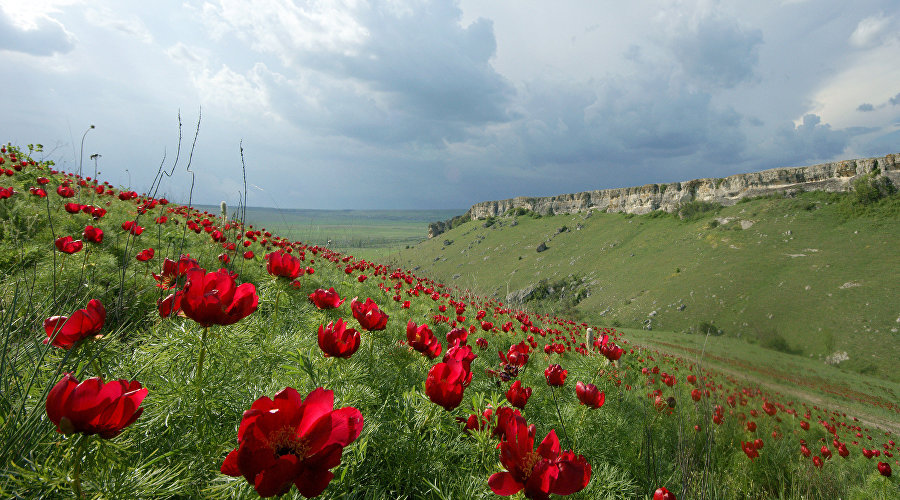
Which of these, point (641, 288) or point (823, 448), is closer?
point (823, 448)

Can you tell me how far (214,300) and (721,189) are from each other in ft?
259

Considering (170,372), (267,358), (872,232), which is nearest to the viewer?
(170,372)

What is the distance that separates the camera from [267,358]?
6.79 ft

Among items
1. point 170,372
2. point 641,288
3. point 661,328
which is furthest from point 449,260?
point 170,372

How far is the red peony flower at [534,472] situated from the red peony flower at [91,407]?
1.08 metres

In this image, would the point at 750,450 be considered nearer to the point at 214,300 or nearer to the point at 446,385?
the point at 446,385

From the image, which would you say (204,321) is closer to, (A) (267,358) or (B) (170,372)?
(B) (170,372)

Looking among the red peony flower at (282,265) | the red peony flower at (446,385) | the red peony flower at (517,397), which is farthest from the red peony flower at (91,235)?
the red peony flower at (517,397)

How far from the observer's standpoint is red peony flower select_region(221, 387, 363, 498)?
2.65 ft

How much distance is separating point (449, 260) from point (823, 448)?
70885 millimetres

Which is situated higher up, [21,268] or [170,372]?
[21,268]

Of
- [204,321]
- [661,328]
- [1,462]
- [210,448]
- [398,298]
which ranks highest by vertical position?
[204,321]

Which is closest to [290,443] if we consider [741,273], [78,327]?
[78,327]

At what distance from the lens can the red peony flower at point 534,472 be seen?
1164 mm
